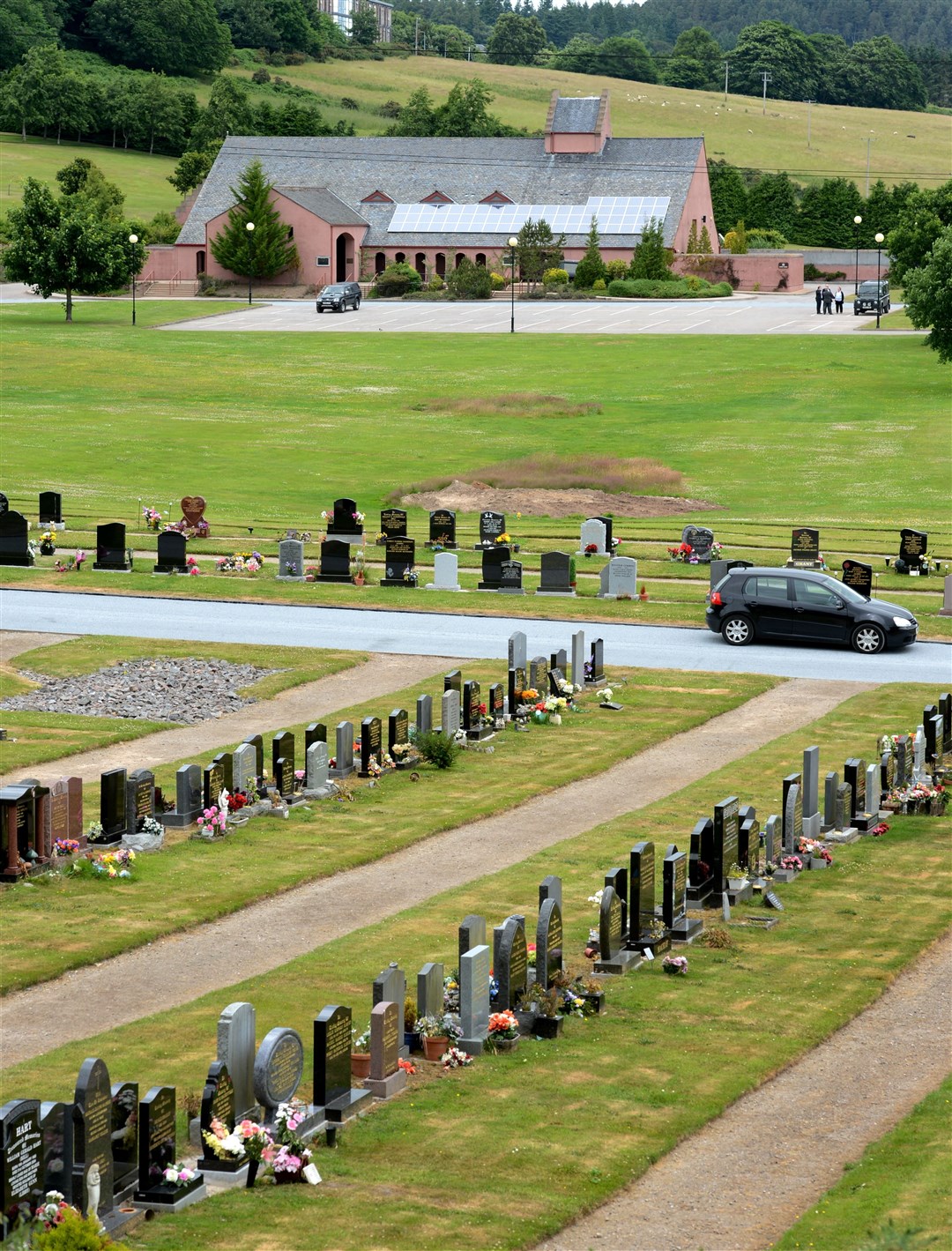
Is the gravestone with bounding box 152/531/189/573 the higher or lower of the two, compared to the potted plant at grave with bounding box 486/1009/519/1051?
higher

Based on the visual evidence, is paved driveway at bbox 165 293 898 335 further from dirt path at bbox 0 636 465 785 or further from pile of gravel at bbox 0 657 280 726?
pile of gravel at bbox 0 657 280 726

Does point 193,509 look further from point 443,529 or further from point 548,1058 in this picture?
point 548,1058

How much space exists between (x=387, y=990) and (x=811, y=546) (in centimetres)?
2634

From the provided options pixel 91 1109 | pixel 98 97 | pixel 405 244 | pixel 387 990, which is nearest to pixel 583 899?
pixel 387 990

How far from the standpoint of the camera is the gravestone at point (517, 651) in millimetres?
28250

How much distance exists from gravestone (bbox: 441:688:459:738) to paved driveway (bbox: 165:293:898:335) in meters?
66.5

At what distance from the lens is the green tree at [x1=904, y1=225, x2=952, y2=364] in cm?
6462

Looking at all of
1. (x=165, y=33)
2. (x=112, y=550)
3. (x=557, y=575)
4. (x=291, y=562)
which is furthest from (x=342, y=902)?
(x=165, y=33)

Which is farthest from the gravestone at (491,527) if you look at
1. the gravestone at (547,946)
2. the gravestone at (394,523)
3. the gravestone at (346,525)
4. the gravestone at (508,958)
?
the gravestone at (508,958)

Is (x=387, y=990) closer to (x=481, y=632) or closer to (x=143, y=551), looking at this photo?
(x=481, y=632)

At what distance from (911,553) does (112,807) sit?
23046mm

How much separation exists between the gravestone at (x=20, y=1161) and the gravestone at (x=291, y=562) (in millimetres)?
26916

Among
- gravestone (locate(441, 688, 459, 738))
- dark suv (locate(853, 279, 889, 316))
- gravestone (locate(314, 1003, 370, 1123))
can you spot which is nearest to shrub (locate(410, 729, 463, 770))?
gravestone (locate(441, 688, 459, 738))

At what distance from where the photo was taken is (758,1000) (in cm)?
1641
